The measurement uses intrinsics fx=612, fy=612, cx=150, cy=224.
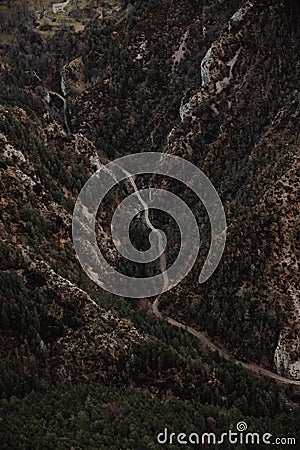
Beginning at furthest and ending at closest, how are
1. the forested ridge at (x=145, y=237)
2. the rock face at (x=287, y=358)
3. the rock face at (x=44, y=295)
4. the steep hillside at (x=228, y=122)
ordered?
the steep hillside at (x=228, y=122)
the rock face at (x=287, y=358)
the rock face at (x=44, y=295)
the forested ridge at (x=145, y=237)

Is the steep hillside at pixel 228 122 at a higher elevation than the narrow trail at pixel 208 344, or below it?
higher

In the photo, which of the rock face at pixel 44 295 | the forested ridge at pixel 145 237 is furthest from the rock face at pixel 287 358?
the rock face at pixel 44 295

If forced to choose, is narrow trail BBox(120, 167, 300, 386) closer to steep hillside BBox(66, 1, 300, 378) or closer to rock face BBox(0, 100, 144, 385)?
steep hillside BBox(66, 1, 300, 378)

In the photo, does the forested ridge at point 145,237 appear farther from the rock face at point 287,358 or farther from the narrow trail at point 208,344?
the narrow trail at point 208,344

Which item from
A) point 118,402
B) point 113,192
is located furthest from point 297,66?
point 118,402

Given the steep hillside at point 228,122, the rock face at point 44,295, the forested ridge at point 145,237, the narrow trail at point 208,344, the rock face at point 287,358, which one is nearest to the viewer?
the forested ridge at point 145,237

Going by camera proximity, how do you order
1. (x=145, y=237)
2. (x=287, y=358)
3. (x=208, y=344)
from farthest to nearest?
(x=145, y=237) → (x=208, y=344) → (x=287, y=358)

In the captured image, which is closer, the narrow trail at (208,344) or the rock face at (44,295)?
the rock face at (44,295)

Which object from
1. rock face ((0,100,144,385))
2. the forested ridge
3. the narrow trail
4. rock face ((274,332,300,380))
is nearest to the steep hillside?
rock face ((274,332,300,380))

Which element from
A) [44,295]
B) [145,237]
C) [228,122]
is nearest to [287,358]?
[44,295]

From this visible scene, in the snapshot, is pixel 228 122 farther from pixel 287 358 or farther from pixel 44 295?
pixel 44 295
